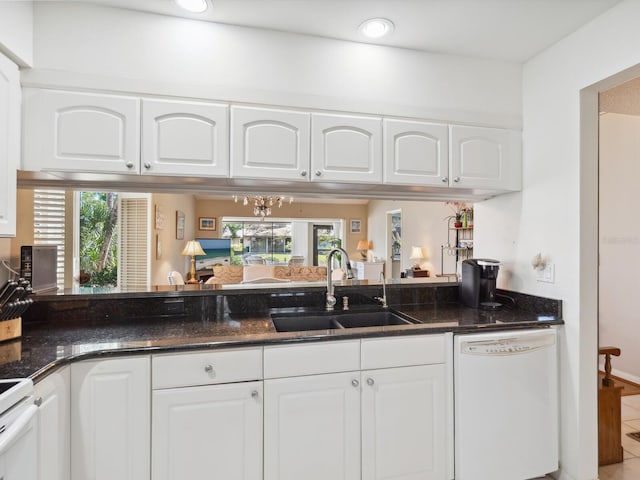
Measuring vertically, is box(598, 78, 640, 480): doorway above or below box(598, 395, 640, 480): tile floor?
above

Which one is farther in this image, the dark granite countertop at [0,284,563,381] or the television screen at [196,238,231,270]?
the television screen at [196,238,231,270]

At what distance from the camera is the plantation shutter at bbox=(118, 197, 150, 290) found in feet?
14.4

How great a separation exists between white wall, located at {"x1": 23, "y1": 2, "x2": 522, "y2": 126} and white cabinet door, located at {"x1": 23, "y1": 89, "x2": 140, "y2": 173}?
8 centimetres

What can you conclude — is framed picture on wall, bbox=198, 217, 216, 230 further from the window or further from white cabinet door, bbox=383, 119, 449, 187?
white cabinet door, bbox=383, 119, 449, 187

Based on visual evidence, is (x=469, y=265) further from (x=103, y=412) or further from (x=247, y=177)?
(x=103, y=412)

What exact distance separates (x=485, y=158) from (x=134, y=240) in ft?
13.6

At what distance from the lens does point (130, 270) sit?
4.45 metres

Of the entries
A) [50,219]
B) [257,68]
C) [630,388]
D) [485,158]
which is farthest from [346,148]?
[630,388]

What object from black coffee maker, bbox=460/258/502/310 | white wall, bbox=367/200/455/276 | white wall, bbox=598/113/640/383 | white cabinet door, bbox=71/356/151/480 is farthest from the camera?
white wall, bbox=367/200/455/276

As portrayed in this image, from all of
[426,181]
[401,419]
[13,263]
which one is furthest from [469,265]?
[13,263]

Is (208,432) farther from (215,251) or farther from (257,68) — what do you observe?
(215,251)

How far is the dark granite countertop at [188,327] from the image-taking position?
1.42 m

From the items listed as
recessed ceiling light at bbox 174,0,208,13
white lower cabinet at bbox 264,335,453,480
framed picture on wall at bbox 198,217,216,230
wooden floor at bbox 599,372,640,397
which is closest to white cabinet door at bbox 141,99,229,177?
recessed ceiling light at bbox 174,0,208,13

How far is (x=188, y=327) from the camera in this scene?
1.78m
